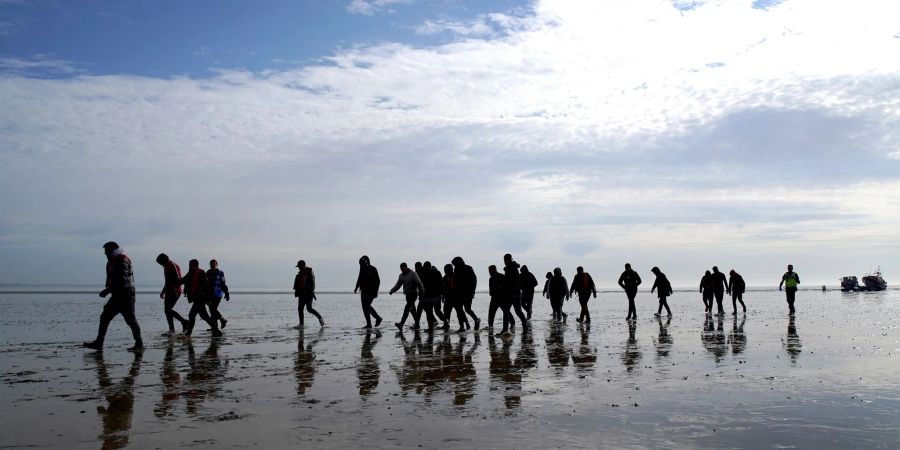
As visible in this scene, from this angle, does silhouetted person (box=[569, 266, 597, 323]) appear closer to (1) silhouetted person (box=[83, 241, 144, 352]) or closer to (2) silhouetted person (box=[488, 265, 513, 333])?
(2) silhouetted person (box=[488, 265, 513, 333])

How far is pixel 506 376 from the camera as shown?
10.7 metres

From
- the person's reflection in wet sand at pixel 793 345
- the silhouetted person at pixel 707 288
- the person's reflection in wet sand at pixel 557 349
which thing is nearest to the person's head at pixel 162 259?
the person's reflection in wet sand at pixel 557 349

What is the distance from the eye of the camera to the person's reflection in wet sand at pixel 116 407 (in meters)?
6.52

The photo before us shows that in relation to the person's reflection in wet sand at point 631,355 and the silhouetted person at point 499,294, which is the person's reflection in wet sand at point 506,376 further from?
the silhouetted person at point 499,294

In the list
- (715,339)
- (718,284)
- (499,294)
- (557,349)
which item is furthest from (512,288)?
(718,284)

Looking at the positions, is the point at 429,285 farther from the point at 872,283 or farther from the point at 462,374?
the point at 872,283

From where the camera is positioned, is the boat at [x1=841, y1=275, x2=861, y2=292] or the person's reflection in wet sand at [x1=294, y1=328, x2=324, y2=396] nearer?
the person's reflection in wet sand at [x1=294, y1=328, x2=324, y2=396]

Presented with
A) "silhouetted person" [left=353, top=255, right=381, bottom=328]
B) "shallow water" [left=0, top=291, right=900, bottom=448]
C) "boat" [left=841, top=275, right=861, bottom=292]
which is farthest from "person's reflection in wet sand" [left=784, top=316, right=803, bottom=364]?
"boat" [left=841, top=275, right=861, bottom=292]

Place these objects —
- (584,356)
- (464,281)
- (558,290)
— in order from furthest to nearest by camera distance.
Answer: (558,290) → (464,281) → (584,356)

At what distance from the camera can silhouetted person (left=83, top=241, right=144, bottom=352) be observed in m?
14.5

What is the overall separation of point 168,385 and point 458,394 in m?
4.24

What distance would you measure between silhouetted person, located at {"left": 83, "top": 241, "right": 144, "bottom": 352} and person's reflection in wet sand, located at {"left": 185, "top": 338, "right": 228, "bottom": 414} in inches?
52.2

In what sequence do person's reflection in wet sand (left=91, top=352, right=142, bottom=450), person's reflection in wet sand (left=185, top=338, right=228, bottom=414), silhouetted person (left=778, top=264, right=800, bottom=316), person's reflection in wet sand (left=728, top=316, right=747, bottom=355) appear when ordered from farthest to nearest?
silhouetted person (left=778, top=264, right=800, bottom=316) < person's reflection in wet sand (left=728, top=316, right=747, bottom=355) < person's reflection in wet sand (left=185, top=338, right=228, bottom=414) < person's reflection in wet sand (left=91, top=352, right=142, bottom=450)

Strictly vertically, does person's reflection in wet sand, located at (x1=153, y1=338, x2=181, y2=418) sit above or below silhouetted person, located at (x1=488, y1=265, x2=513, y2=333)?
below
